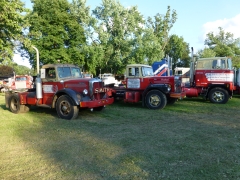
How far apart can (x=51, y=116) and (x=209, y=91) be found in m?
8.11

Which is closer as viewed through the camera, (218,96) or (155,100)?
(155,100)

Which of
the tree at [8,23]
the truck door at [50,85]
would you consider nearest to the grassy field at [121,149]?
the truck door at [50,85]

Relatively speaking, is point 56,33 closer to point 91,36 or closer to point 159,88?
point 91,36

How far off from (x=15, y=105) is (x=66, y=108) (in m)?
2.94

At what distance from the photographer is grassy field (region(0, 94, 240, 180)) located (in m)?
3.56

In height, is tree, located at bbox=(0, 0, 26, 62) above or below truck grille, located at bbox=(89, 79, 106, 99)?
above

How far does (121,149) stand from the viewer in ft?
15.2

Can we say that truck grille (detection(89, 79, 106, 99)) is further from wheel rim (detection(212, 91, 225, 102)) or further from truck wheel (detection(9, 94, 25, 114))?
wheel rim (detection(212, 91, 225, 102))

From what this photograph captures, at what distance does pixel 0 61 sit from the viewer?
9703 millimetres

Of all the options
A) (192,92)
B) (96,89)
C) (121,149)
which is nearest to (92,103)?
(96,89)

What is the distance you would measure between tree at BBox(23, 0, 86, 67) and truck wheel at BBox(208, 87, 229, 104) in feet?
64.2

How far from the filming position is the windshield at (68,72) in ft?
27.6

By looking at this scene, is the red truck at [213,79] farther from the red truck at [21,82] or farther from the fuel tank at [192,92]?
the red truck at [21,82]

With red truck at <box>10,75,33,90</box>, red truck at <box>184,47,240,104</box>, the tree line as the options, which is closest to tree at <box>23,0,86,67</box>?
the tree line
